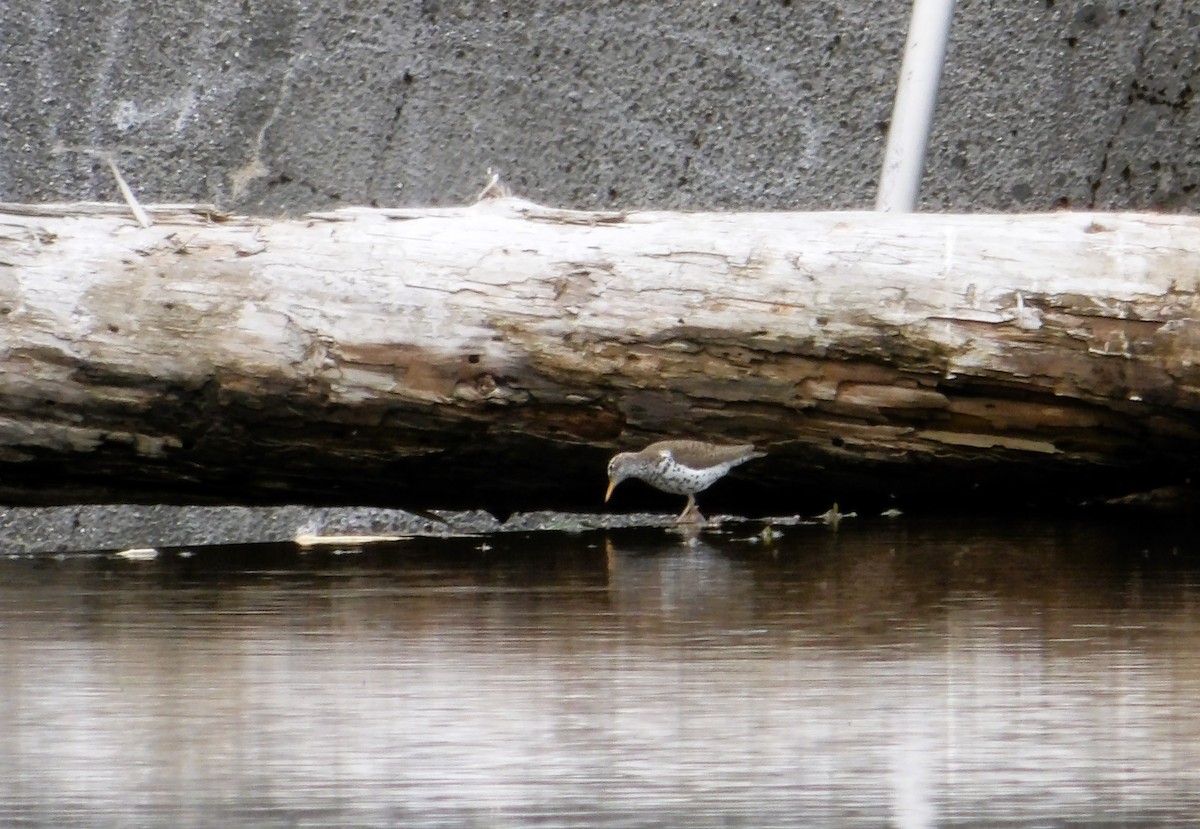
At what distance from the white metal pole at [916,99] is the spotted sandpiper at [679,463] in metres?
1.46

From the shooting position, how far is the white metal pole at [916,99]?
18.0 feet

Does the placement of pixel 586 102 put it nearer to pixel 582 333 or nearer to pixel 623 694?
pixel 582 333

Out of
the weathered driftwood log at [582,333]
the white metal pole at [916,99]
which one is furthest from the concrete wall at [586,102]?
the weathered driftwood log at [582,333]

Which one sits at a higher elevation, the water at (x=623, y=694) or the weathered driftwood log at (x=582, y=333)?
the weathered driftwood log at (x=582, y=333)

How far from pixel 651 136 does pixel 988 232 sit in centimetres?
230

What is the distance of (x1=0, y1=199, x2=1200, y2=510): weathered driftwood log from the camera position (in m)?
4.16

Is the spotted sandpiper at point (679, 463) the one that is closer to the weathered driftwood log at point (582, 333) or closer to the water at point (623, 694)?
the weathered driftwood log at point (582, 333)

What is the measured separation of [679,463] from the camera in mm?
4379

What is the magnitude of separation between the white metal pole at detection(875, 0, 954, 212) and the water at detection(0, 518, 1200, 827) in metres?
1.80

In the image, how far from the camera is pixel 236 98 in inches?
247

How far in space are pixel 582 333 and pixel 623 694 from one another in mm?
1896

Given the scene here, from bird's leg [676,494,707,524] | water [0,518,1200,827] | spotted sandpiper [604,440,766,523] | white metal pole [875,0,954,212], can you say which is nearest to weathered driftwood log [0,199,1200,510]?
spotted sandpiper [604,440,766,523]

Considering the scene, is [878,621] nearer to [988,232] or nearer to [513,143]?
[988,232]

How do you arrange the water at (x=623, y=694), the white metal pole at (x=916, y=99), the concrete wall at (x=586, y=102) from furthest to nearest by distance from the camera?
the concrete wall at (x=586, y=102), the white metal pole at (x=916, y=99), the water at (x=623, y=694)
